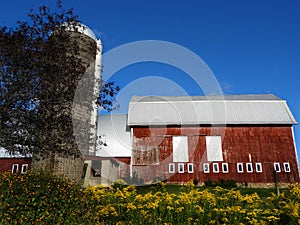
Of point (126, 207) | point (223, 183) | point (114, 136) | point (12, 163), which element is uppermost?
point (114, 136)

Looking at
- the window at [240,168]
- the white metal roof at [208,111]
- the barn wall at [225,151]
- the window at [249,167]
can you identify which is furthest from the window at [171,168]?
the window at [249,167]

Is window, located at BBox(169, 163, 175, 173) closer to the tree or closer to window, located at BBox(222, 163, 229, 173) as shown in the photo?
window, located at BBox(222, 163, 229, 173)

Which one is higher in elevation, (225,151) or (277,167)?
(225,151)

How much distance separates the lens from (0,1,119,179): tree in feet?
32.1

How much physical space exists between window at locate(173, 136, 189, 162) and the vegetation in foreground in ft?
64.9

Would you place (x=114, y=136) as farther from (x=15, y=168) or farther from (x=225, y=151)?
(x=225, y=151)

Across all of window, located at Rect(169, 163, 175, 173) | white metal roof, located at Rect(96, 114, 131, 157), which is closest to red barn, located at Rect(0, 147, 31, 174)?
white metal roof, located at Rect(96, 114, 131, 157)

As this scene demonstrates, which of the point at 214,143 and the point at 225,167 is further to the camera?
the point at 214,143

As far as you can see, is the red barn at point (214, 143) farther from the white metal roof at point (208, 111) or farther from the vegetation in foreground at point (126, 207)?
the vegetation in foreground at point (126, 207)

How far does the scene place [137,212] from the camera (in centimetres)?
702

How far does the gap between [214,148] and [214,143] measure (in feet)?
1.58

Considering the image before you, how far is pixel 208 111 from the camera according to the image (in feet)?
97.1

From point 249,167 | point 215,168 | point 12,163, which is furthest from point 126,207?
point 12,163

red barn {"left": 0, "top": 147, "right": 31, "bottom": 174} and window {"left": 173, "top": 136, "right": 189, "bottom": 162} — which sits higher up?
window {"left": 173, "top": 136, "right": 189, "bottom": 162}
